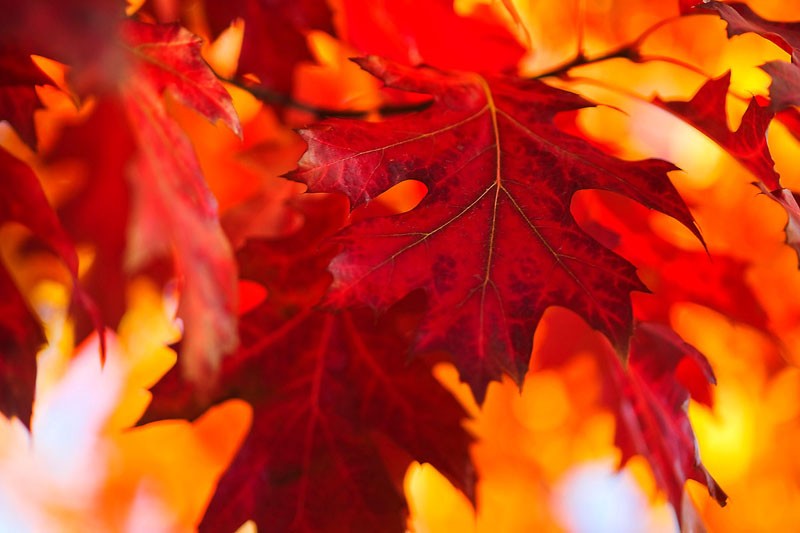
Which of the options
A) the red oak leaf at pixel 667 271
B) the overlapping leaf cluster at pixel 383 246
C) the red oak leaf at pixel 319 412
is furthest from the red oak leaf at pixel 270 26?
the red oak leaf at pixel 667 271

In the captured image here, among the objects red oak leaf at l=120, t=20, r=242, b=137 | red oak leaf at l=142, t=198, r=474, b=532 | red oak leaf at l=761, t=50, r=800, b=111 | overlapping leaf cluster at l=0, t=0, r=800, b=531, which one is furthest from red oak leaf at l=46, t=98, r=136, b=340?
red oak leaf at l=761, t=50, r=800, b=111

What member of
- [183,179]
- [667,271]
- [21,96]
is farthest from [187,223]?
[667,271]

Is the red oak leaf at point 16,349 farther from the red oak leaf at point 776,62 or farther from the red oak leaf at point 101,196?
the red oak leaf at point 776,62

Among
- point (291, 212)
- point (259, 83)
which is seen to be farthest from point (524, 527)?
point (259, 83)

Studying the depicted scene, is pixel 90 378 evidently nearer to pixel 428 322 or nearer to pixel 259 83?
pixel 259 83

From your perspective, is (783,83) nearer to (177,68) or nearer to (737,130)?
(737,130)

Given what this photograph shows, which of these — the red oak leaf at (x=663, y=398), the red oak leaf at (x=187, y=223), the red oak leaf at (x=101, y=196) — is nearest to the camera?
the red oak leaf at (x=187, y=223)

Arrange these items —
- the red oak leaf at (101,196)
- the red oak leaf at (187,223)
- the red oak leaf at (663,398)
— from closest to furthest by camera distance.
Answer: the red oak leaf at (187,223), the red oak leaf at (663,398), the red oak leaf at (101,196)
